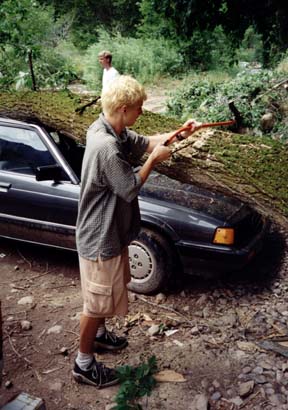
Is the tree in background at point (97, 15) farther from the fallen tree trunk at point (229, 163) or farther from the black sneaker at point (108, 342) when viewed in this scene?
the black sneaker at point (108, 342)

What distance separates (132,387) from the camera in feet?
8.18

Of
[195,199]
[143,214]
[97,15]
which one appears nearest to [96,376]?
[143,214]

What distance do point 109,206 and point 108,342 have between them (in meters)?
1.30

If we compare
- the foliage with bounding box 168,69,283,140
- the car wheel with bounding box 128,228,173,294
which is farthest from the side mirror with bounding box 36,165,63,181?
the foliage with bounding box 168,69,283,140

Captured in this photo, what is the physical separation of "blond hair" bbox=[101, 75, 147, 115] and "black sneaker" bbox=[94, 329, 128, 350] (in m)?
1.74

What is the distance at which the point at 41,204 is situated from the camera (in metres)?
4.16

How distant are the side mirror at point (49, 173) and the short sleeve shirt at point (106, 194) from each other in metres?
1.43

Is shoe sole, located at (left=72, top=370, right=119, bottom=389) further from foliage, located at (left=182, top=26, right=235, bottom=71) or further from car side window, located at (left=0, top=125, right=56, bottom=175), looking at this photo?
foliage, located at (left=182, top=26, right=235, bottom=71)

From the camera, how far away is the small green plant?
7.87 ft

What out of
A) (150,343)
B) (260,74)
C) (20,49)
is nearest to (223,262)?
(150,343)

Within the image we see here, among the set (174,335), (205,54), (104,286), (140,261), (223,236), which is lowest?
(174,335)

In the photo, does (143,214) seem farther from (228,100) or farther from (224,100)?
(224,100)

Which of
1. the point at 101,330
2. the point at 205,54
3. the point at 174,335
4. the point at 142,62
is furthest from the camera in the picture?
the point at 205,54

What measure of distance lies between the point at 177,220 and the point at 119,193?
153 centimetres
